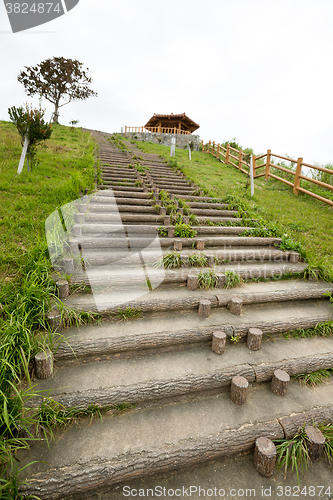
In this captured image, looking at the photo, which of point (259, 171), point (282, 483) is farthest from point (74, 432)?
point (259, 171)

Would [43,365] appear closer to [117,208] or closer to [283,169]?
[117,208]

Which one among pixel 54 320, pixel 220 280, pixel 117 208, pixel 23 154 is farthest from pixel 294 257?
pixel 23 154

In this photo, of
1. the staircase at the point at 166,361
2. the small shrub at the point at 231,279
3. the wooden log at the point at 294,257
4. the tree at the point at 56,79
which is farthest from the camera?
the tree at the point at 56,79

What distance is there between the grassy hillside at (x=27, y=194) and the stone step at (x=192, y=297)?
3.43ft

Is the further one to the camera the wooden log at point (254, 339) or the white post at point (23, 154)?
the white post at point (23, 154)

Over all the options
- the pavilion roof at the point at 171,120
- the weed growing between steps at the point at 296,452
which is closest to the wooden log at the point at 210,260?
the weed growing between steps at the point at 296,452

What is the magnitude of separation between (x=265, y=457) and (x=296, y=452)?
14.3 inches

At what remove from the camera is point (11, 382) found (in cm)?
175

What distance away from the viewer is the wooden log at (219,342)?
7.93ft

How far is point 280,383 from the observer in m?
2.15

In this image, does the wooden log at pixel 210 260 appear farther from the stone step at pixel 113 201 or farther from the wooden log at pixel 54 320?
the stone step at pixel 113 201

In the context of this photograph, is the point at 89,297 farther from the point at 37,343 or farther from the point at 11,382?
the point at 11,382

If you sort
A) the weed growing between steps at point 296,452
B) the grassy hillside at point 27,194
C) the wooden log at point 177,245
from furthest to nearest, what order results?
1. the wooden log at point 177,245
2. the grassy hillside at point 27,194
3. the weed growing between steps at point 296,452

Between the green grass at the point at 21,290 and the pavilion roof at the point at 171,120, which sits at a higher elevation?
the pavilion roof at the point at 171,120
